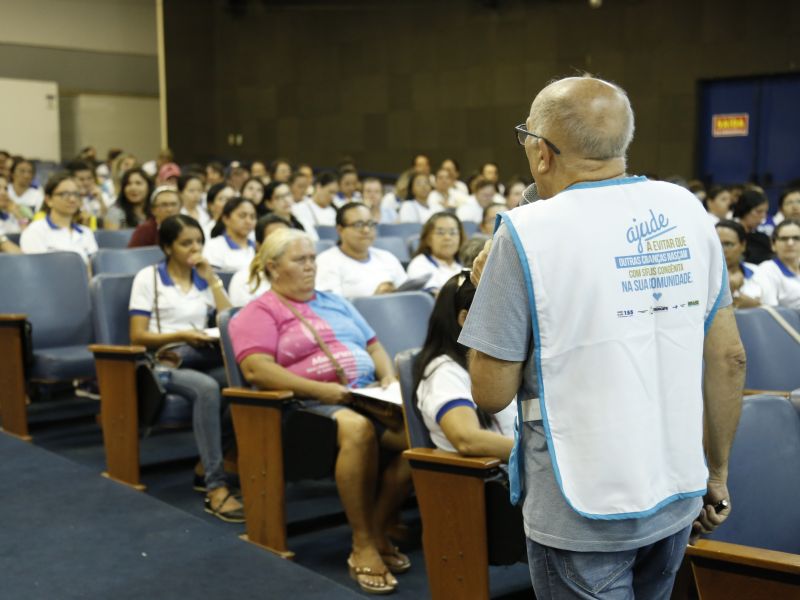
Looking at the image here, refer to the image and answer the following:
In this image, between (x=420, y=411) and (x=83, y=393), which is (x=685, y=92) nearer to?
(x=83, y=393)

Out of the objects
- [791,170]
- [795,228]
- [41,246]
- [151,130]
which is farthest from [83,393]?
[151,130]

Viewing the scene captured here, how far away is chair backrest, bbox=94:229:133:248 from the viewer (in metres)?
6.06

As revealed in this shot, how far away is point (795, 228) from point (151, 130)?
11318mm

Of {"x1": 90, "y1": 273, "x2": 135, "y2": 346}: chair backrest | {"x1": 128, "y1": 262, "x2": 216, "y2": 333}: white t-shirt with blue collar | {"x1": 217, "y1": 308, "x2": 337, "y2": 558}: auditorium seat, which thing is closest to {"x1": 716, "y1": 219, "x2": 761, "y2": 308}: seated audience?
{"x1": 217, "y1": 308, "x2": 337, "y2": 558}: auditorium seat

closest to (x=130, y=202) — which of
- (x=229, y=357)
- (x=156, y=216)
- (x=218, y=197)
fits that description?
(x=218, y=197)

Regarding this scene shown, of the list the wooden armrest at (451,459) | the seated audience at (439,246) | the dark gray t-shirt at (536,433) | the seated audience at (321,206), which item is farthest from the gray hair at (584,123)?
the seated audience at (321,206)

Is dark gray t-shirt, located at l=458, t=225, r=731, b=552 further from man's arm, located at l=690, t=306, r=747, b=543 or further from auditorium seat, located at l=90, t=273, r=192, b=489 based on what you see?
auditorium seat, located at l=90, t=273, r=192, b=489

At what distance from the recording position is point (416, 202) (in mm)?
8898

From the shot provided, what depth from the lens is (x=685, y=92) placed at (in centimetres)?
1134

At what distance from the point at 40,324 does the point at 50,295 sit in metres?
0.14

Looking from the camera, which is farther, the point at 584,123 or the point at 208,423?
the point at 208,423

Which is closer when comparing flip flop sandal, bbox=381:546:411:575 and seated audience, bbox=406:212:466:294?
flip flop sandal, bbox=381:546:411:575

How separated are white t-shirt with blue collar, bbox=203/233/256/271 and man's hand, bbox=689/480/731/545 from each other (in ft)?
12.7

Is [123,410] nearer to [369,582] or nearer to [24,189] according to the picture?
[369,582]
